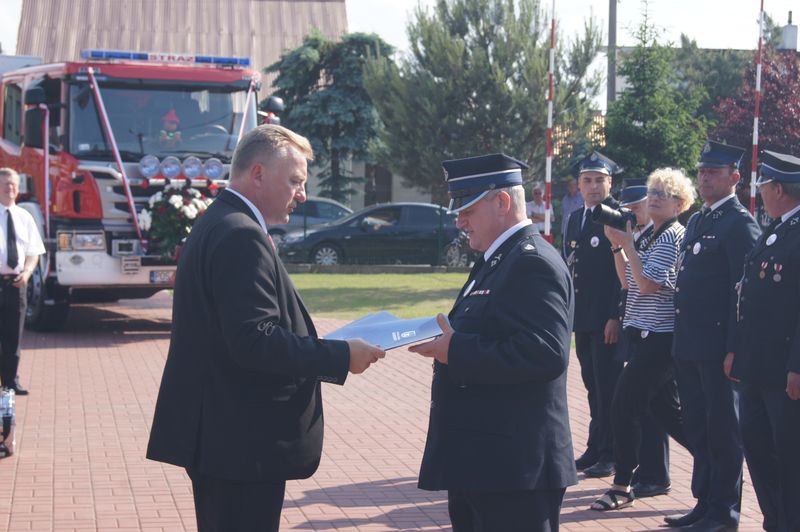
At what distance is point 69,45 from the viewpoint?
143 ft

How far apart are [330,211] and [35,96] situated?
13.4 m

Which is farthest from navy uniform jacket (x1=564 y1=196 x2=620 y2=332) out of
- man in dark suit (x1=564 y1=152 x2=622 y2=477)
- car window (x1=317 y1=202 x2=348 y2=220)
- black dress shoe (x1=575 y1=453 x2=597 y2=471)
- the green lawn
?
car window (x1=317 y1=202 x2=348 y2=220)

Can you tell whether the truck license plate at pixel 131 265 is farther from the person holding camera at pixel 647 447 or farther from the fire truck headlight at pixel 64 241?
the person holding camera at pixel 647 447

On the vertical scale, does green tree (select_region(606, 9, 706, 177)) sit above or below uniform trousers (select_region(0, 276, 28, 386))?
above

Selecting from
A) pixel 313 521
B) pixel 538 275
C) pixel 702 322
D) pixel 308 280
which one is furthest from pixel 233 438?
pixel 308 280

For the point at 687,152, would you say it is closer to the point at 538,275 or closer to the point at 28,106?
the point at 28,106

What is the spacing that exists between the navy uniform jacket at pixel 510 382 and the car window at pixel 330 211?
73.4ft

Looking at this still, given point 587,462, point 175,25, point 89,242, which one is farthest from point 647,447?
point 175,25

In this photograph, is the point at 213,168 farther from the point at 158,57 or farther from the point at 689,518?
the point at 689,518

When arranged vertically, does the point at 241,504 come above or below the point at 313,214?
above

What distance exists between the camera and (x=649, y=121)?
16016 mm

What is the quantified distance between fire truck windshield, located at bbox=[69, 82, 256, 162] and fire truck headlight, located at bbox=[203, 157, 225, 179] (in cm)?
19

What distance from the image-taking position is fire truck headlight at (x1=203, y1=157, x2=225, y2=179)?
13469 mm

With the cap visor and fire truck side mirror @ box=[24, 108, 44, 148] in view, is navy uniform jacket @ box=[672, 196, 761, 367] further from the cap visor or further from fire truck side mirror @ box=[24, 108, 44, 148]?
fire truck side mirror @ box=[24, 108, 44, 148]
